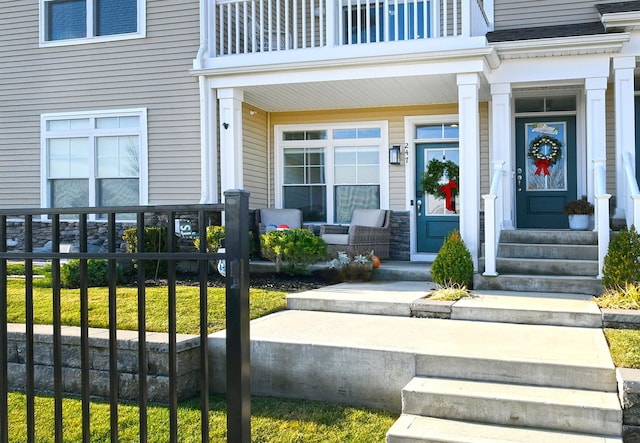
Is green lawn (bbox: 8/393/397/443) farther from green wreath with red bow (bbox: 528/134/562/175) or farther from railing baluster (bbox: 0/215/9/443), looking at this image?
green wreath with red bow (bbox: 528/134/562/175)

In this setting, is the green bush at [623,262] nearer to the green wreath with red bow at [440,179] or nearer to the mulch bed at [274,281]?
the mulch bed at [274,281]

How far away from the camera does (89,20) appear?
10867mm

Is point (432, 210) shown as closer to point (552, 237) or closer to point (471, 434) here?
point (552, 237)

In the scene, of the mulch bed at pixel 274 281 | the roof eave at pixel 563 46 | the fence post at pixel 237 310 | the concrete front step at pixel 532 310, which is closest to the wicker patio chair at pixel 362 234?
the mulch bed at pixel 274 281

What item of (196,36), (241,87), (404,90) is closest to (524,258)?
(404,90)

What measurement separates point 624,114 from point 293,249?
4741 mm

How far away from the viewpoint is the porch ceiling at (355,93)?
30.3 ft

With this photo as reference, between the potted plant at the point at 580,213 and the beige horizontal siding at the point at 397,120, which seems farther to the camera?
the beige horizontal siding at the point at 397,120

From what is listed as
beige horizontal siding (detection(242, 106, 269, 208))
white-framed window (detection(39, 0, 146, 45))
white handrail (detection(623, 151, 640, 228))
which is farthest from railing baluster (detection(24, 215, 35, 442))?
white-framed window (detection(39, 0, 146, 45))

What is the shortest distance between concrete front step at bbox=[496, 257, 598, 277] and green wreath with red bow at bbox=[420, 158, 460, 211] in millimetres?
2425

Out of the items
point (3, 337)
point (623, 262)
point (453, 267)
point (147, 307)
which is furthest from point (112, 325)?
point (623, 262)

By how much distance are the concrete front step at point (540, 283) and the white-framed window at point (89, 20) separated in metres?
6.93

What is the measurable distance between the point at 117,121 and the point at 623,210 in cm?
800

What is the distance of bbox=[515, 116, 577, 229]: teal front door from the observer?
10062 mm
